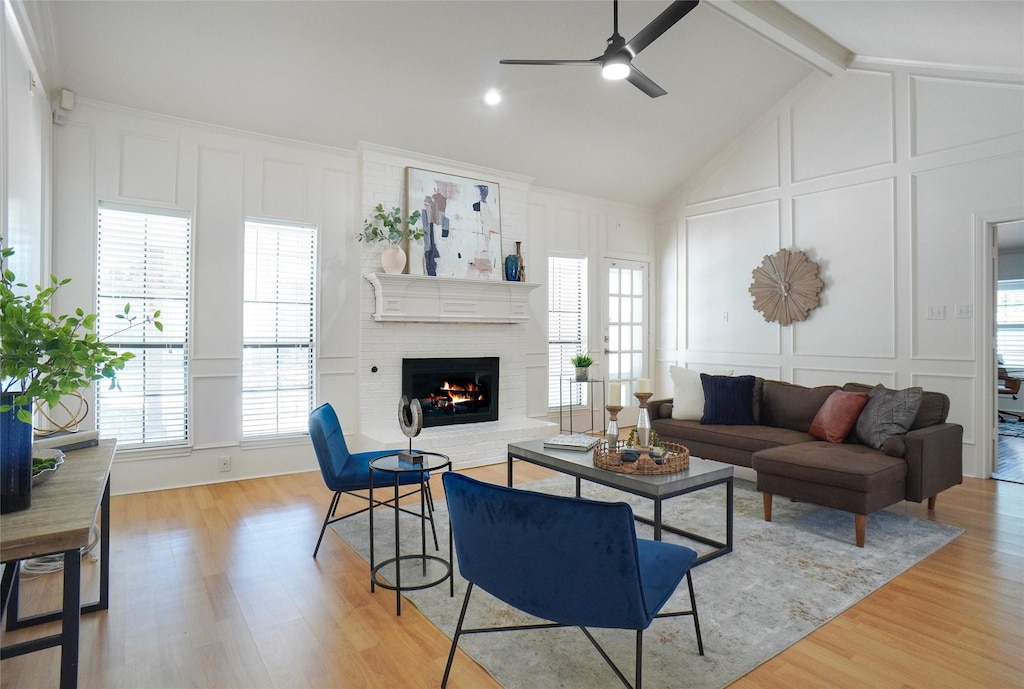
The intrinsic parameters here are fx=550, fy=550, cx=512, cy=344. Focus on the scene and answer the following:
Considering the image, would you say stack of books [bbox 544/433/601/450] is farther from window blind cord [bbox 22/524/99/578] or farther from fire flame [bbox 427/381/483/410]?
window blind cord [bbox 22/524/99/578]

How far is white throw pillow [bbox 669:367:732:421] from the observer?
4.89 m

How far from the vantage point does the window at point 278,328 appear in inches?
189

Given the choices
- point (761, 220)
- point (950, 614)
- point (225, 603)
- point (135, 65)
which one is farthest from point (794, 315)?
point (135, 65)

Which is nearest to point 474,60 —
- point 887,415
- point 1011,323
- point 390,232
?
point 390,232

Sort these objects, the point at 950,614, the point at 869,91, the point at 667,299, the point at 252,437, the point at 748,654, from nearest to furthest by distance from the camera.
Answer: the point at 748,654
the point at 950,614
the point at 252,437
the point at 869,91
the point at 667,299

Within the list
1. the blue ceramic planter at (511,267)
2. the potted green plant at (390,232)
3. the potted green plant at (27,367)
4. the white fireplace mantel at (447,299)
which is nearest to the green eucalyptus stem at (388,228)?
the potted green plant at (390,232)

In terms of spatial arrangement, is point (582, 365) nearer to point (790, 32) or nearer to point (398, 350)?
point (398, 350)

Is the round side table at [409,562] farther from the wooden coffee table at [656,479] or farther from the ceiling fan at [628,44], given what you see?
the ceiling fan at [628,44]

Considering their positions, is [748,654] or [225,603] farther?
[225,603]

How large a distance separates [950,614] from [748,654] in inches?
42.3

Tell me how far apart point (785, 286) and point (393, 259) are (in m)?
4.25

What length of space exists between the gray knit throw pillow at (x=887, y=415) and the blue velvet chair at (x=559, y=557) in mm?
2650

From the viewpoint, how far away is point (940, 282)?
4.96 metres

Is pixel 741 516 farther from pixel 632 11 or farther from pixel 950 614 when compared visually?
pixel 632 11
